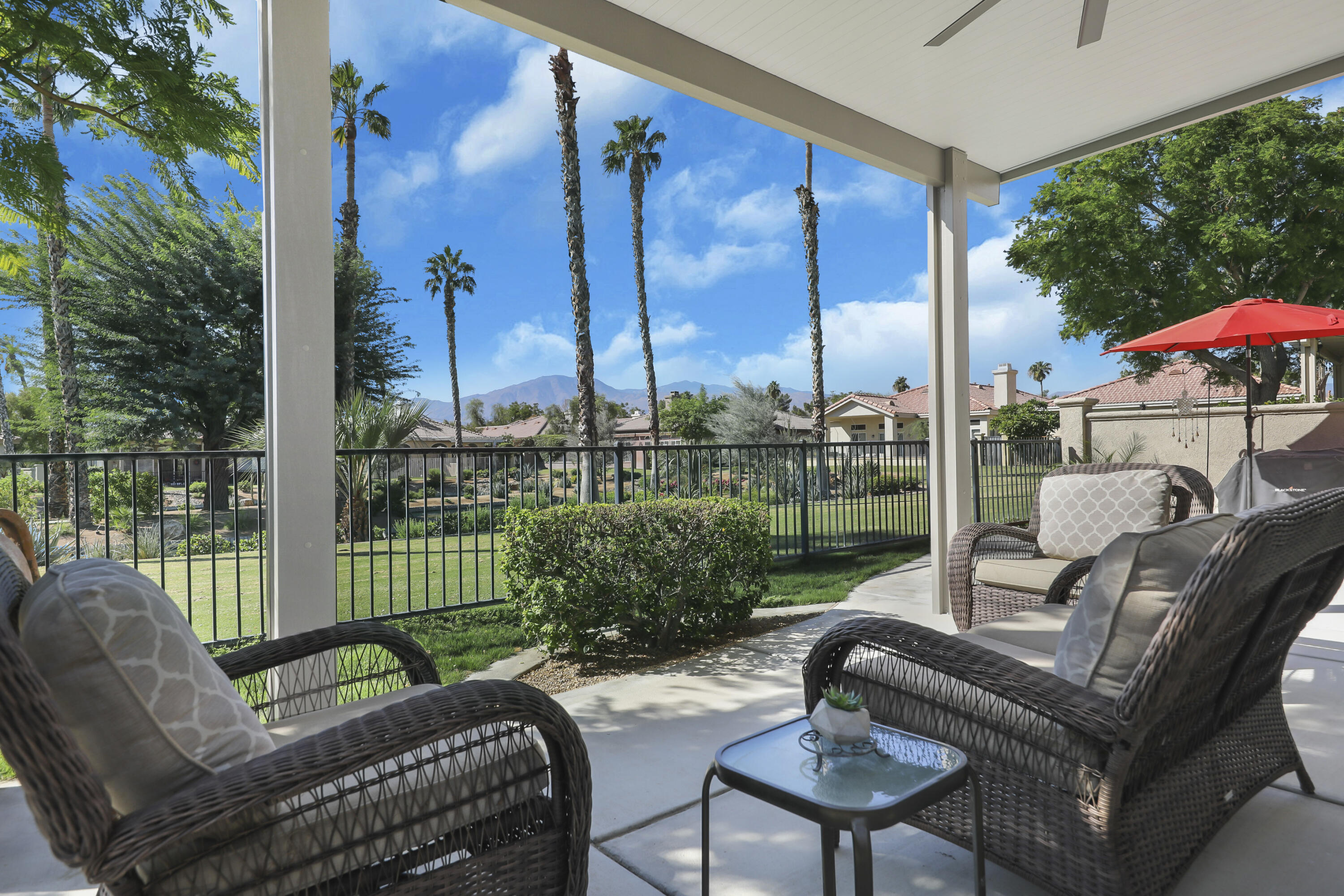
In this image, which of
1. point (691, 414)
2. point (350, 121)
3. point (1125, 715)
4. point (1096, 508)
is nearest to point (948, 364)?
point (1096, 508)

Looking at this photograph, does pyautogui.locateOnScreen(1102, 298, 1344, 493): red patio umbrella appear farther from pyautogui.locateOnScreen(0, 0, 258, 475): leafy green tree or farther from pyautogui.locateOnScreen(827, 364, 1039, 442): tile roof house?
pyautogui.locateOnScreen(827, 364, 1039, 442): tile roof house

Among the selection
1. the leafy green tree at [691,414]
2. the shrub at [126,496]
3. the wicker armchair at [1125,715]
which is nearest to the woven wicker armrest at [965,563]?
the wicker armchair at [1125,715]

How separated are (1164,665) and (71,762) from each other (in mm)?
1639

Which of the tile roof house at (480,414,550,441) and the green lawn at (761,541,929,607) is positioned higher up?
the tile roof house at (480,414,550,441)

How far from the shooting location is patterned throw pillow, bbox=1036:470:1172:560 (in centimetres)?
328

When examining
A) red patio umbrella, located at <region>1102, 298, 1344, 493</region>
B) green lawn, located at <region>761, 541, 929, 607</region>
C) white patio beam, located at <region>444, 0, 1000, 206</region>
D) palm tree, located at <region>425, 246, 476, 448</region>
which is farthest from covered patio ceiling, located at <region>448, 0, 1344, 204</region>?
palm tree, located at <region>425, 246, 476, 448</region>

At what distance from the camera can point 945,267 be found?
172 inches

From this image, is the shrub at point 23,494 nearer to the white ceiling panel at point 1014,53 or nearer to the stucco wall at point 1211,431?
the white ceiling panel at point 1014,53

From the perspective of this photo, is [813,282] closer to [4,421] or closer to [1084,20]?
[4,421]

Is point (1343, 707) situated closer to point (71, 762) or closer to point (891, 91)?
point (891, 91)

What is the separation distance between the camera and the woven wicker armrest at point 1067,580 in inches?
105

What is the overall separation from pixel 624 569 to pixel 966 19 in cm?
263

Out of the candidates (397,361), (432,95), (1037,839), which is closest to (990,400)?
(397,361)

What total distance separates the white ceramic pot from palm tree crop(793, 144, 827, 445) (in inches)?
684
